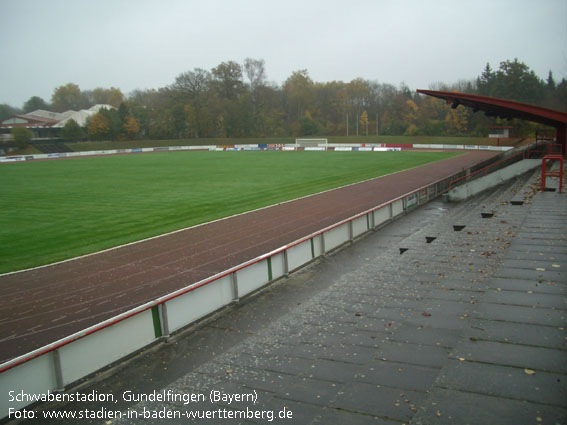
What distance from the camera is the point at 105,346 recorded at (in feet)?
28.2

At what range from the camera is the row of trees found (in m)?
99.0

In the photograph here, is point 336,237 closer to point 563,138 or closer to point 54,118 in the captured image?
point 563,138

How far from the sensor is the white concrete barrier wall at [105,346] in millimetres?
7941

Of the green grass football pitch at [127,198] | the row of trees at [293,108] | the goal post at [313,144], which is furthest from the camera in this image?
the row of trees at [293,108]

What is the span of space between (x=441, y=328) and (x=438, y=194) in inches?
932

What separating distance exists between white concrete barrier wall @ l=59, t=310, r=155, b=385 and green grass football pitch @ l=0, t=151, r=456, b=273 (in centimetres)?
1030

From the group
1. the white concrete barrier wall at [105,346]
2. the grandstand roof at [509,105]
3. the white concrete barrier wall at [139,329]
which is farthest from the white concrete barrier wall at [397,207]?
the white concrete barrier wall at [105,346]

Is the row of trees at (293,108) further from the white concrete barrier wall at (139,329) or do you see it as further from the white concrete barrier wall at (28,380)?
the white concrete barrier wall at (28,380)

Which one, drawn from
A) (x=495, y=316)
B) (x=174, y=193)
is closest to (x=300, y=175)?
(x=174, y=193)

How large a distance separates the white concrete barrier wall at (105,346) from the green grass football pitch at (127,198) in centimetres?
1030

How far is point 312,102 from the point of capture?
13112 cm

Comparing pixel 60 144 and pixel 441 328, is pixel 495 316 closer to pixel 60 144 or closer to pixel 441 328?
pixel 441 328

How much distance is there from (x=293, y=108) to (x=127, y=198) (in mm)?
105881

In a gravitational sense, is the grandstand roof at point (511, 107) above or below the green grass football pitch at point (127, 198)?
above
